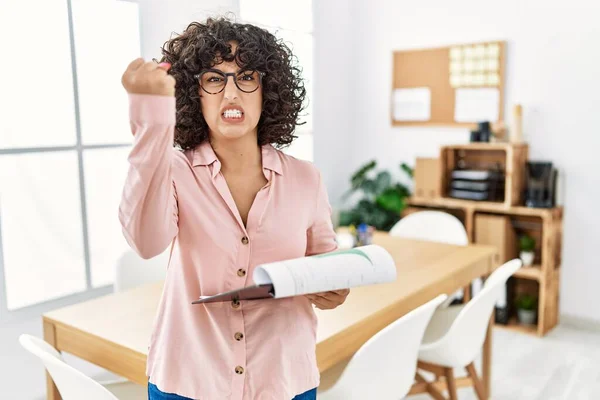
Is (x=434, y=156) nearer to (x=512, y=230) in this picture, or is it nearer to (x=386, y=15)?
(x=512, y=230)

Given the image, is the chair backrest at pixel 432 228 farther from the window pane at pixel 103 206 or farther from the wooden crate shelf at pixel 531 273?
the window pane at pixel 103 206

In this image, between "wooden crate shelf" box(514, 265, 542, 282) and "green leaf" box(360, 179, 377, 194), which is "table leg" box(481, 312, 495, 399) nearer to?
"wooden crate shelf" box(514, 265, 542, 282)

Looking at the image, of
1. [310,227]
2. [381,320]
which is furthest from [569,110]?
[310,227]

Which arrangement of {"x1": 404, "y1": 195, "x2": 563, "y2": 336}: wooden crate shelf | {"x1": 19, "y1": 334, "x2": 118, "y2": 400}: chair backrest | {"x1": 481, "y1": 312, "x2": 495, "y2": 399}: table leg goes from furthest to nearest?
{"x1": 404, "y1": 195, "x2": 563, "y2": 336}: wooden crate shelf < {"x1": 481, "y1": 312, "x2": 495, "y2": 399}: table leg < {"x1": 19, "y1": 334, "x2": 118, "y2": 400}: chair backrest

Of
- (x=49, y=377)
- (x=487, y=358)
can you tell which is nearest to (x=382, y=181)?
(x=487, y=358)

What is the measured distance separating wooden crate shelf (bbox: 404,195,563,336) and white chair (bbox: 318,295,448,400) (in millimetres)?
2111

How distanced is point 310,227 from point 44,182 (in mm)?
1907

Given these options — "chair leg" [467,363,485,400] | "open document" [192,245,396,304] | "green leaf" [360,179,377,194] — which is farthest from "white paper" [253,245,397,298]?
"green leaf" [360,179,377,194]

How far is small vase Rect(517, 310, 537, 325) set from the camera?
372 centimetres

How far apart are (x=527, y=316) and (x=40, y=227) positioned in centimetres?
299

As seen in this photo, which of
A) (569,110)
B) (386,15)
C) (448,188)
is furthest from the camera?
(386,15)

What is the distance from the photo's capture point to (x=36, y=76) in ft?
8.37

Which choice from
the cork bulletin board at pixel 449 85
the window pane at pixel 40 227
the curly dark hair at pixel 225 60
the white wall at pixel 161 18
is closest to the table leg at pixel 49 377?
the window pane at pixel 40 227

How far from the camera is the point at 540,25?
366cm
